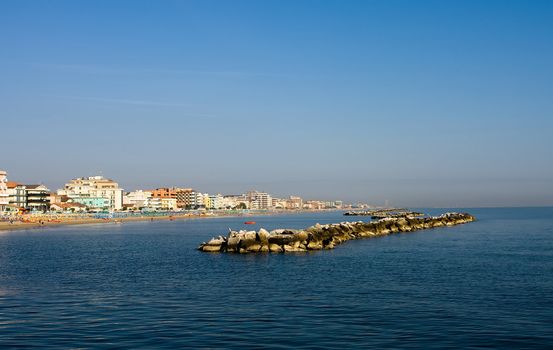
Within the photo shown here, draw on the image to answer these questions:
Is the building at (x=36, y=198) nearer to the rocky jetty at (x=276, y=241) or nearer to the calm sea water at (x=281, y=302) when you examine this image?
the rocky jetty at (x=276, y=241)

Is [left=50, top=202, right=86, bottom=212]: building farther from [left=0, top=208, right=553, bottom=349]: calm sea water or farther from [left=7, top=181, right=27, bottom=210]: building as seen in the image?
[left=0, top=208, right=553, bottom=349]: calm sea water

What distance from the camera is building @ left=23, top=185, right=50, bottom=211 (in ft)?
605

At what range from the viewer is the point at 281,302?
86.3ft

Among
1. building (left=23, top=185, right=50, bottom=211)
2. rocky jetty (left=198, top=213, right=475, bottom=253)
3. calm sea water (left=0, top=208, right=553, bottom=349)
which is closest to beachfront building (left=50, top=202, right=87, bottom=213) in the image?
building (left=23, top=185, right=50, bottom=211)

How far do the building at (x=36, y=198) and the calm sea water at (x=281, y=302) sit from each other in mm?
148286

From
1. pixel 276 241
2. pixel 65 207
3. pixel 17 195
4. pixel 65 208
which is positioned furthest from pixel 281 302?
pixel 65 207

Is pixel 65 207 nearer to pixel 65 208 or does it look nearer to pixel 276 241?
pixel 65 208

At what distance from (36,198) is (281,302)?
176 meters

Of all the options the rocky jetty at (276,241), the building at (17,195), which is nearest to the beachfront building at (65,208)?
the building at (17,195)

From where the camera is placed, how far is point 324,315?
76.2 feet

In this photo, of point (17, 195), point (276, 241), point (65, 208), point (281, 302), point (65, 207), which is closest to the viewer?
point (281, 302)

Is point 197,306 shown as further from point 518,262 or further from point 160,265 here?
point 518,262

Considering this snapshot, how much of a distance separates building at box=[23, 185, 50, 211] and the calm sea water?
148286mm

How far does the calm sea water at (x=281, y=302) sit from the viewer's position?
19594 millimetres
